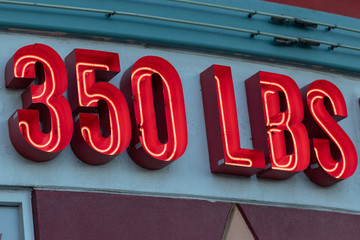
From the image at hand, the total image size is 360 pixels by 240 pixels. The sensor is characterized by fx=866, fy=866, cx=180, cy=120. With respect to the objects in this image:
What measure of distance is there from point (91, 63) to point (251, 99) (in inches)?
69.4

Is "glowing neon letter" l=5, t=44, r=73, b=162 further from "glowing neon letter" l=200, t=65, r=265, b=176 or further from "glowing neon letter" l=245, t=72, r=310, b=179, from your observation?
"glowing neon letter" l=245, t=72, r=310, b=179

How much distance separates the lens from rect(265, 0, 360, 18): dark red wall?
31.8 feet

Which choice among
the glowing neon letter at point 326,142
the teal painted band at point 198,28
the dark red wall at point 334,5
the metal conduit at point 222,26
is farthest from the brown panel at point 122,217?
the dark red wall at point 334,5

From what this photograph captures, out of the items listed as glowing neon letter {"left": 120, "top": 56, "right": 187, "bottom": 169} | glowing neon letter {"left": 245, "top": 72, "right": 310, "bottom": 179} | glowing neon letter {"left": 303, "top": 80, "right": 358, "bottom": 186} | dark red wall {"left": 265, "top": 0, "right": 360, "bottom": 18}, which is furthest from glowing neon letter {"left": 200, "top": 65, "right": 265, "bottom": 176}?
dark red wall {"left": 265, "top": 0, "right": 360, "bottom": 18}

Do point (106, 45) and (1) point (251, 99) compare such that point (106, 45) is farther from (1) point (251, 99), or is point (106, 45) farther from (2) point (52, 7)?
(1) point (251, 99)

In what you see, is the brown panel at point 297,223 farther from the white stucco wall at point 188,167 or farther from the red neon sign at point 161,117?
the red neon sign at point 161,117

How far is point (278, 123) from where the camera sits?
8727mm

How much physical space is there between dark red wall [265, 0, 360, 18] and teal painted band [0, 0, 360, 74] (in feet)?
0.30

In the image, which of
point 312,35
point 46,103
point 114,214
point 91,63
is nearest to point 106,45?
point 91,63

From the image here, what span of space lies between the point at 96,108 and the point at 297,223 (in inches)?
92.8

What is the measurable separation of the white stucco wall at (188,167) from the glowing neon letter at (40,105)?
149 mm

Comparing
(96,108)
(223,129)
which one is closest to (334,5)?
(223,129)

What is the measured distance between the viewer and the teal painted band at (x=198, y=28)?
27.2 ft

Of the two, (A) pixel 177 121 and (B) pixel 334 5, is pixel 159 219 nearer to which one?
(A) pixel 177 121
